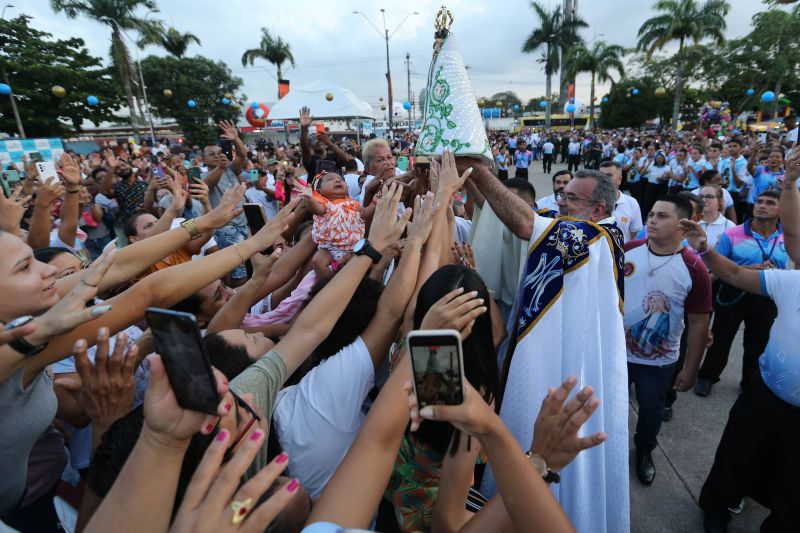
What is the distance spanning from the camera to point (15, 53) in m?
24.6

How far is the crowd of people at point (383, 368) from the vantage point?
1.02 metres

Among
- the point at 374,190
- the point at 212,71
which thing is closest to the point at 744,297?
the point at 374,190

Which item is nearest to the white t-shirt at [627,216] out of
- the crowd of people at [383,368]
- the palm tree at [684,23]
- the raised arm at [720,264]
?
the crowd of people at [383,368]

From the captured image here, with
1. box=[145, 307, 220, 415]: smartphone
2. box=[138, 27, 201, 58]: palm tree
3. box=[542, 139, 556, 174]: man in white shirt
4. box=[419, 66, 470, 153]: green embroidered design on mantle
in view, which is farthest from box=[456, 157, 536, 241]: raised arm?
box=[138, 27, 201, 58]: palm tree

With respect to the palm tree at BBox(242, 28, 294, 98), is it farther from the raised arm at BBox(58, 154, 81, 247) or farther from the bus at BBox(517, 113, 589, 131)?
the raised arm at BBox(58, 154, 81, 247)

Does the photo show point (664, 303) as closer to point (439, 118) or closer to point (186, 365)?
point (439, 118)

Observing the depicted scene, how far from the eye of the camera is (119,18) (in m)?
25.2

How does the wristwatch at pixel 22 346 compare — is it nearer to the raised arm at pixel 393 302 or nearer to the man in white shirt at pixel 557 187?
the raised arm at pixel 393 302

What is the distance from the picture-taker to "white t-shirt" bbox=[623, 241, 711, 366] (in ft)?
9.12

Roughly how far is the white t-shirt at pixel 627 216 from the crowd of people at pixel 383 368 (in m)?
1.10

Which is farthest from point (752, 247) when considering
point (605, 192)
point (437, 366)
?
point (437, 366)

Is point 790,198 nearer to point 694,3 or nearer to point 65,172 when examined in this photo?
point 65,172

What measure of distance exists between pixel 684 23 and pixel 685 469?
30025 millimetres

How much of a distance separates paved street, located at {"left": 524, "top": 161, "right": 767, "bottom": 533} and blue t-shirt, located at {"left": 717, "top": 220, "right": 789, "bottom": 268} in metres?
1.22
